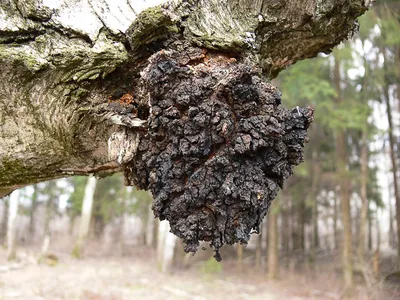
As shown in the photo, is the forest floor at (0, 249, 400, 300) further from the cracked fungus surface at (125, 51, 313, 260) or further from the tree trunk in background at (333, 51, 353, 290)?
the cracked fungus surface at (125, 51, 313, 260)

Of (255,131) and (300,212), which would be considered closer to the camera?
(255,131)

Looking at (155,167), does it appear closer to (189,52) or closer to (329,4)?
(189,52)

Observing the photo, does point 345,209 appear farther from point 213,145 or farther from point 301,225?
point 213,145

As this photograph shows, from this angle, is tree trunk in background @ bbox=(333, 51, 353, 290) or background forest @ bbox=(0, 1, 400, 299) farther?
tree trunk in background @ bbox=(333, 51, 353, 290)

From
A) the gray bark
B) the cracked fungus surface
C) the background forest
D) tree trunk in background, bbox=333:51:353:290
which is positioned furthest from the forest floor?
the gray bark

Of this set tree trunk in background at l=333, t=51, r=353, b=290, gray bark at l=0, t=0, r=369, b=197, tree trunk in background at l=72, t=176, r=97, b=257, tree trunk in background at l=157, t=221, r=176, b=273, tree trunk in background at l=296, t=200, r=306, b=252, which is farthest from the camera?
tree trunk in background at l=296, t=200, r=306, b=252

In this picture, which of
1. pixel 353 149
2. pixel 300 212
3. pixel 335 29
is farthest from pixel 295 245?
pixel 335 29

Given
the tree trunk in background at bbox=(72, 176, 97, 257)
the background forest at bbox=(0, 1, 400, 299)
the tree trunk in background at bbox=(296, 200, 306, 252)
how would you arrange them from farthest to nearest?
the tree trunk in background at bbox=(296, 200, 306, 252)
the tree trunk in background at bbox=(72, 176, 97, 257)
the background forest at bbox=(0, 1, 400, 299)
